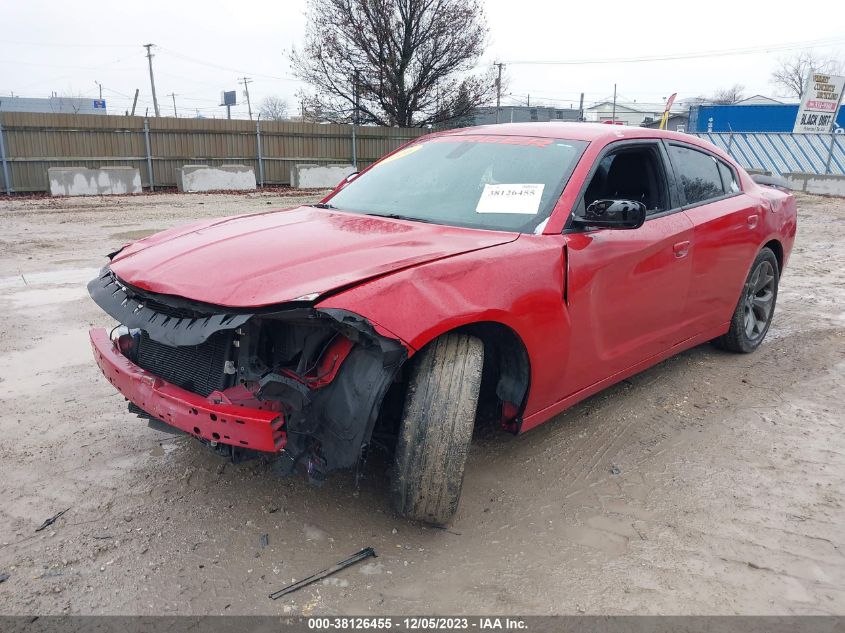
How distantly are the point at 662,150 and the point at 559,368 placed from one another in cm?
171

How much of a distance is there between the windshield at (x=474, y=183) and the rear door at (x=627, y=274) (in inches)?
8.2

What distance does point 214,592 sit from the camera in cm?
238

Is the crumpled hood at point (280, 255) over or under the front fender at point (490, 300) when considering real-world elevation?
over

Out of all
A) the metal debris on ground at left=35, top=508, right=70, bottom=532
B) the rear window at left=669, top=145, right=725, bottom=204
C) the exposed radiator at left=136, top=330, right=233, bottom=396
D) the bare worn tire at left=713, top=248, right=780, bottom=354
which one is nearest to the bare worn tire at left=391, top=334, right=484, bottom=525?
the exposed radiator at left=136, top=330, right=233, bottom=396

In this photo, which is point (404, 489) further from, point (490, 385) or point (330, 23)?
point (330, 23)

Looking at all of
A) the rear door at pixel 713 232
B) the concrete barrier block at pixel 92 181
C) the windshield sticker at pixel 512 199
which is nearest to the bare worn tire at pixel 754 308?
the rear door at pixel 713 232

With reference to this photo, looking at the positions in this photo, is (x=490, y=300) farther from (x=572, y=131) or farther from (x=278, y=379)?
(x=572, y=131)

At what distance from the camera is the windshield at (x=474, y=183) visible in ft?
10.5

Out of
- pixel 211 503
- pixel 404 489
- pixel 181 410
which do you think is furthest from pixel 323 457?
pixel 211 503

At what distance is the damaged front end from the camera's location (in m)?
2.34

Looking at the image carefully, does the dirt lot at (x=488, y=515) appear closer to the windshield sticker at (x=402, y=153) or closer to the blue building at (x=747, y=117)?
the windshield sticker at (x=402, y=153)

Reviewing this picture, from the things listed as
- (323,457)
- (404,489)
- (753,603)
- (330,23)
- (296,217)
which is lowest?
(753,603)

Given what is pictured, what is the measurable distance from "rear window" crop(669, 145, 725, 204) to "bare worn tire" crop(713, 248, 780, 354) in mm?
750

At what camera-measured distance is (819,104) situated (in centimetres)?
1888
